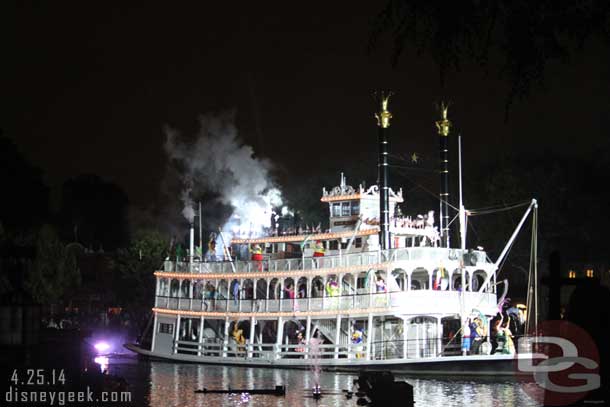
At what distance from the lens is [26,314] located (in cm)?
1716


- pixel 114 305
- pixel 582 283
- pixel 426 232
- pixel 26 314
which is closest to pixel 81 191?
pixel 114 305

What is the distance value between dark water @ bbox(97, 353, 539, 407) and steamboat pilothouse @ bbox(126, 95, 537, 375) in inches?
38.0

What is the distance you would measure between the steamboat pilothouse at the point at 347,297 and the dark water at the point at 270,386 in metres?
0.97

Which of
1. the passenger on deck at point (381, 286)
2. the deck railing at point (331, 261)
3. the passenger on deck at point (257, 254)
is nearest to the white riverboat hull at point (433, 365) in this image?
the passenger on deck at point (381, 286)

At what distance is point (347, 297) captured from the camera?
3544 cm

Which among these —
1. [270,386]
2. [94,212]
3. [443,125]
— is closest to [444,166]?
[443,125]

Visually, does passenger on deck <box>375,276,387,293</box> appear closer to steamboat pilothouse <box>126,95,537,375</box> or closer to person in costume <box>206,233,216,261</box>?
steamboat pilothouse <box>126,95,537,375</box>

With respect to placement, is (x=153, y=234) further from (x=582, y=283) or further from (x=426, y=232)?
(x=582, y=283)

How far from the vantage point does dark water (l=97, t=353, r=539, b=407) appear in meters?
25.3

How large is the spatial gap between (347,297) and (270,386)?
20.9 ft

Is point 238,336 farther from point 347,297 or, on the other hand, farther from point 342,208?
point 342,208

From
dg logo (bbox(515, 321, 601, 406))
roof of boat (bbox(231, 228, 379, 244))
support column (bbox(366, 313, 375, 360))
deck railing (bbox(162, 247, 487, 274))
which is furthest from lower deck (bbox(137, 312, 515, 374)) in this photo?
dg logo (bbox(515, 321, 601, 406))

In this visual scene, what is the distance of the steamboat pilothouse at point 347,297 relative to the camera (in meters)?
33.6

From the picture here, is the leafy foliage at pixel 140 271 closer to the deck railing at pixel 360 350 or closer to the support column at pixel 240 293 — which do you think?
the support column at pixel 240 293
